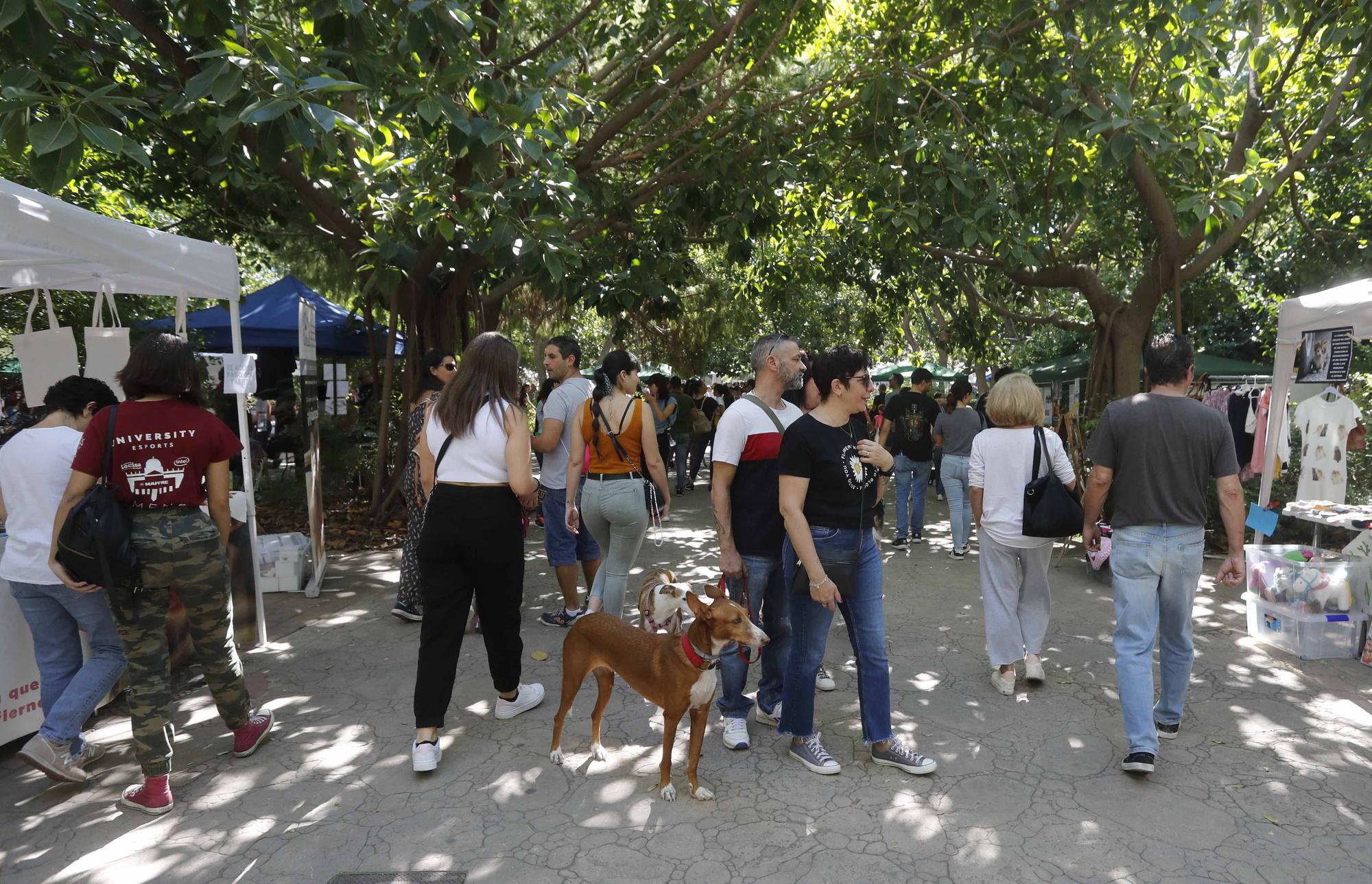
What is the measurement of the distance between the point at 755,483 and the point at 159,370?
7.98ft

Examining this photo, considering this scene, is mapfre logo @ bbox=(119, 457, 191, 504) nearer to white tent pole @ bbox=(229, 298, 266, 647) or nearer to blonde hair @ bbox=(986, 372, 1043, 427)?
white tent pole @ bbox=(229, 298, 266, 647)

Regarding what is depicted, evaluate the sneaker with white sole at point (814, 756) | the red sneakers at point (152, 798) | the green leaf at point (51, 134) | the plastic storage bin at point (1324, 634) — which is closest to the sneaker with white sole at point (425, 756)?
the red sneakers at point (152, 798)

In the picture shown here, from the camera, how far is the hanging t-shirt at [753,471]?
3723mm

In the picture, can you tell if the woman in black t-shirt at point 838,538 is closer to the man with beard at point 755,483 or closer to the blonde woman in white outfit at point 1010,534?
the man with beard at point 755,483

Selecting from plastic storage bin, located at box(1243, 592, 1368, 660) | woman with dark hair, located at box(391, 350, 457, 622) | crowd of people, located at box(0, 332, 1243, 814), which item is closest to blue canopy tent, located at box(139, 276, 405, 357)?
woman with dark hair, located at box(391, 350, 457, 622)

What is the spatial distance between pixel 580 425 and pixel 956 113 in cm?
563

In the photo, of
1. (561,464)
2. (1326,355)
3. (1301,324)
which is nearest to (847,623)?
(561,464)

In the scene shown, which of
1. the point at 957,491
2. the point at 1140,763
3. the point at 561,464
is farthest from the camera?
the point at 957,491

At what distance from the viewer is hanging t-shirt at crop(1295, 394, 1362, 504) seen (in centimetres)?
611

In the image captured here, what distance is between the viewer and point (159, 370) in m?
3.30

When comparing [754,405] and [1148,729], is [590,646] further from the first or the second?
[1148,729]

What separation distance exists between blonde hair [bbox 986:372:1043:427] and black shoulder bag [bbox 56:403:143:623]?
3992 mm

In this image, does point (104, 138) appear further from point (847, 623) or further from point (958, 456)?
point (958, 456)

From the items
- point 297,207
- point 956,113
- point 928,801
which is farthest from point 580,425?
point 297,207
